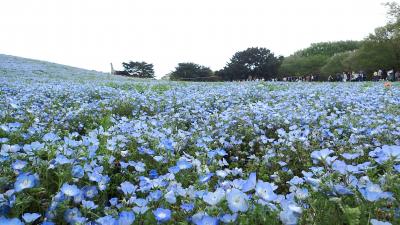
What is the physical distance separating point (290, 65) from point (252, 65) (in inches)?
293

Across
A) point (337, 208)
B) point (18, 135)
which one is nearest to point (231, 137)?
point (18, 135)

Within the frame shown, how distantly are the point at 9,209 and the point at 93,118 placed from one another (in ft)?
9.15

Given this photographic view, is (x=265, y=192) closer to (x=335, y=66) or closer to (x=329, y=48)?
(x=335, y=66)

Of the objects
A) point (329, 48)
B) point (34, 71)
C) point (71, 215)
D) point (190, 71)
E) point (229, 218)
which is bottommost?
point (190, 71)

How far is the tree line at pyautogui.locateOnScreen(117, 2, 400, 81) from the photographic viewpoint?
137 ft

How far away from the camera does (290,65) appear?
6619 centimetres

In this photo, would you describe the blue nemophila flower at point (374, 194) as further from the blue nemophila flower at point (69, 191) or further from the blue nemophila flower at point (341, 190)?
the blue nemophila flower at point (69, 191)

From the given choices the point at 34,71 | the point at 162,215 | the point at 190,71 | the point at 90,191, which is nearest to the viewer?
the point at 162,215

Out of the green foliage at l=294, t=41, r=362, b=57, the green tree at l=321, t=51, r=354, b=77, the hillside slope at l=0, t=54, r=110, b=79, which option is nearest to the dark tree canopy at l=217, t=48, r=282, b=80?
the green tree at l=321, t=51, r=354, b=77

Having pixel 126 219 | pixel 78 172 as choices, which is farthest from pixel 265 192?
pixel 78 172

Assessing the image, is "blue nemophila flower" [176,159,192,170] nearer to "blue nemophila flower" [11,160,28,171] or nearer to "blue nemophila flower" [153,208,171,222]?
"blue nemophila flower" [153,208,171,222]

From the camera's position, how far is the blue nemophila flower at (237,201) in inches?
54.2

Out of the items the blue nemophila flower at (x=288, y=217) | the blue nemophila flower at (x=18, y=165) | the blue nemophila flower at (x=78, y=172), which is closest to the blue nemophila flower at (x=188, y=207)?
the blue nemophila flower at (x=288, y=217)

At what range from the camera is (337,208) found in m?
1.49
